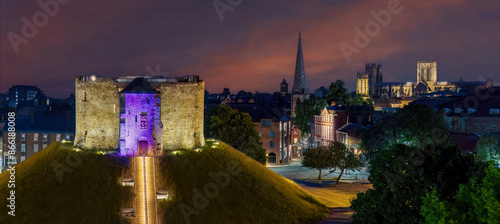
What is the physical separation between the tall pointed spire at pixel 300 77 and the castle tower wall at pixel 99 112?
126559 millimetres

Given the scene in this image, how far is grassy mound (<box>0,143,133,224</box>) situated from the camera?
1657 inches

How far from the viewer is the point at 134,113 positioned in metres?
52.2

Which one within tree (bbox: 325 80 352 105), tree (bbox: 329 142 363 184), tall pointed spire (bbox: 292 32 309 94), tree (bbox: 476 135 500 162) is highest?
tall pointed spire (bbox: 292 32 309 94)

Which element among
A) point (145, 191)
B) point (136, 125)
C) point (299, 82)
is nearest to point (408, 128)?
point (136, 125)

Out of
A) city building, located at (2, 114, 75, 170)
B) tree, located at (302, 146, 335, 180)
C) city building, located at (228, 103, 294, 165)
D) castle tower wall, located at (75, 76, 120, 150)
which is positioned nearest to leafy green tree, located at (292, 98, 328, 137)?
city building, located at (228, 103, 294, 165)

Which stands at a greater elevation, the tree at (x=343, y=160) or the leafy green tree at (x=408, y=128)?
the leafy green tree at (x=408, y=128)

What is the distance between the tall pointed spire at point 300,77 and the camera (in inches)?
7009

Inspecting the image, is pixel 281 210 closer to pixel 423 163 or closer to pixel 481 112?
pixel 423 163

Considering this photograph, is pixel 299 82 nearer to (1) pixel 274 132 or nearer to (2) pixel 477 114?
(1) pixel 274 132

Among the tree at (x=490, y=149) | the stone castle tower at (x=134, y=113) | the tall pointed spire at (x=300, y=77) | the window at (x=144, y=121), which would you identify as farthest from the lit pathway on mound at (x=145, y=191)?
the tall pointed spire at (x=300, y=77)

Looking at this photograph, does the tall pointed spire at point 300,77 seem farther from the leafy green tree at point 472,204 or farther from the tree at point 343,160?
the leafy green tree at point 472,204

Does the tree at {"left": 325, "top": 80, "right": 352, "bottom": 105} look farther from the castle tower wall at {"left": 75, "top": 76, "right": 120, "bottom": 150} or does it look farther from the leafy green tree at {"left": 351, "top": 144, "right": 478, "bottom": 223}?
the leafy green tree at {"left": 351, "top": 144, "right": 478, "bottom": 223}

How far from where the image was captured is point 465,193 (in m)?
30.5

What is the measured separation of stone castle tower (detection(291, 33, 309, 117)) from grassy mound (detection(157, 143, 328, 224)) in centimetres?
11888
